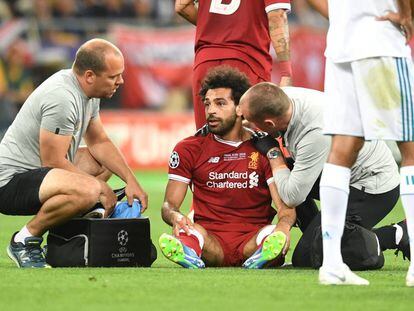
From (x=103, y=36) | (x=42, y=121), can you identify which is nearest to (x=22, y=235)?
(x=42, y=121)

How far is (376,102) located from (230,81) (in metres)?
1.93

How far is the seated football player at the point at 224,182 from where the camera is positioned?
7.82 meters

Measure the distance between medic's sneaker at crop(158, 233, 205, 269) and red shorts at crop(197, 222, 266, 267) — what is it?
0.33 m

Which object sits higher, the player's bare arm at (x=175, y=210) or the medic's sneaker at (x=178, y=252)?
the player's bare arm at (x=175, y=210)

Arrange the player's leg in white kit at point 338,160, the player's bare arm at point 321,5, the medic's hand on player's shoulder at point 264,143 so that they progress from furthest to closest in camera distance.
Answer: the medic's hand on player's shoulder at point 264,143
the player's bare arm at point 321,5
the player's leg in white kit at point 338,160

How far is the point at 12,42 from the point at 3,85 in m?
0.67

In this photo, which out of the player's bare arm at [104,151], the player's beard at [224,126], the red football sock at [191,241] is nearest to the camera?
the red football sock at [191,241]

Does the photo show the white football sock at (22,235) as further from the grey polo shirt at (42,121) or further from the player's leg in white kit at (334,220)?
the player's leg in white kit at (334,220)

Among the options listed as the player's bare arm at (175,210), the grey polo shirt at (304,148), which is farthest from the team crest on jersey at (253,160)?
the player's bare arm at (175,210)

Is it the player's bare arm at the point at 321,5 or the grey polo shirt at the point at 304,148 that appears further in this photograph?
the grey polo shirt at the point at 304,148

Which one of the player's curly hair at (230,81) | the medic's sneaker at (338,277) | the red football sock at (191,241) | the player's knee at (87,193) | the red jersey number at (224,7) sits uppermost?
the red jersey number at (224,7)

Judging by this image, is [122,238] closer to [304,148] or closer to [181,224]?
[181,224]

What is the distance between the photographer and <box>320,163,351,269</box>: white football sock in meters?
6.31

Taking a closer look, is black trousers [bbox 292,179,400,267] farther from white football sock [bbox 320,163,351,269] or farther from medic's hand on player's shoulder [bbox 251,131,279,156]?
white football sock [bbox 320,163,351,269]
